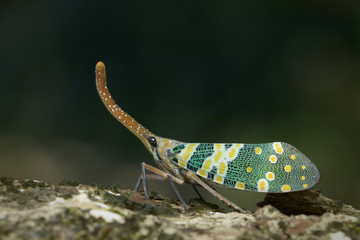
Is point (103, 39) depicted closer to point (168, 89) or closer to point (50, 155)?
point (168, 89)

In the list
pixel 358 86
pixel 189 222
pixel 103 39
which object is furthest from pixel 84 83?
pixel 189 222

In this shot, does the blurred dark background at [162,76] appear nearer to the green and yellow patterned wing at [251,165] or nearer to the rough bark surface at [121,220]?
the green and yellow patterned wing at [251,165]

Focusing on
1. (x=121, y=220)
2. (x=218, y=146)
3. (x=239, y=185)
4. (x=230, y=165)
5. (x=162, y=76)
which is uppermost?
(x=162, y=76)

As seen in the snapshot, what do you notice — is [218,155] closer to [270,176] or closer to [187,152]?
[187,152]

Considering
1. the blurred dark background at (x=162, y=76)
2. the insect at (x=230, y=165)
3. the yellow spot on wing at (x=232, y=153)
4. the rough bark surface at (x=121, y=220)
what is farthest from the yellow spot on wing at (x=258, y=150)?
the blurred dark background at (x=162, y=76)

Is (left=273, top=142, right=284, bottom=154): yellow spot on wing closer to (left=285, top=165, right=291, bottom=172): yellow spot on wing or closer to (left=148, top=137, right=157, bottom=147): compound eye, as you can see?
(left=285, top=165, right=291, bottom=172): yellow spot on wing

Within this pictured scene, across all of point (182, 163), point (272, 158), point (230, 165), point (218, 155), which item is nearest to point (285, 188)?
point (272, 158)
